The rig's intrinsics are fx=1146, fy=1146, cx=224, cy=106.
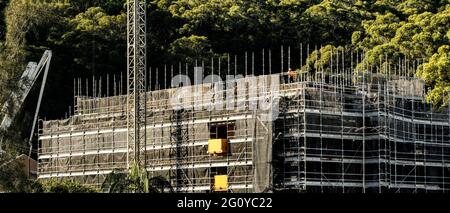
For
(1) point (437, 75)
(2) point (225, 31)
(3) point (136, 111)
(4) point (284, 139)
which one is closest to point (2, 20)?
(2) point (225, 31)

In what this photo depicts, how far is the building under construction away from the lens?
55.5m

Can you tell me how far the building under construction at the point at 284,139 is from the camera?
182 ft

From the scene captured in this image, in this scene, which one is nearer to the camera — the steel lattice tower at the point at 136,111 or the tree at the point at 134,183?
the tree at the point at 134,183

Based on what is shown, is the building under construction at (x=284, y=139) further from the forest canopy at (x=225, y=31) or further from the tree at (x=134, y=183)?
the forest canopy at (x=225, y=31)

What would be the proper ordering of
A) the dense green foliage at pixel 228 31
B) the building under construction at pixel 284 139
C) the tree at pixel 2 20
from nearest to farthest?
the building under construction at pixel 284 139, the dense green foliage at pixel 228 31, the tree at pixel 2 20

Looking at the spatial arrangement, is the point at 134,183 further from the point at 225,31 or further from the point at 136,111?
the point at 225,31

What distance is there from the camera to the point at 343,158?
5644cm

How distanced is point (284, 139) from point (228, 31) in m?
46.6

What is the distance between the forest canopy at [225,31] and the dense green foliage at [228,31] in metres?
0.08

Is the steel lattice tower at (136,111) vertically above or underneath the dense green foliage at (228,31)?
underneath

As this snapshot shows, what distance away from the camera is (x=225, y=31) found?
102 meters

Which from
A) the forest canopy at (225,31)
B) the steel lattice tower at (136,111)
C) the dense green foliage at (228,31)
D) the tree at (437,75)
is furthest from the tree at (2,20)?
the tree at (437,75)

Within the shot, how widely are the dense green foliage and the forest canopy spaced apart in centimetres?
8
